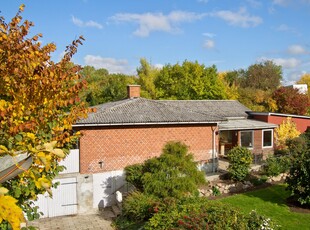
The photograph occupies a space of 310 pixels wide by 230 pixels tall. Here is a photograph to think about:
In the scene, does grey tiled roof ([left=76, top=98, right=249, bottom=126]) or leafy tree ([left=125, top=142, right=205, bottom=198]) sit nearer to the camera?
leafy tree ([left=125, top=142, right=205, bottom=198])

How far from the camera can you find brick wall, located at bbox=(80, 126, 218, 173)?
A: 63.5 ft

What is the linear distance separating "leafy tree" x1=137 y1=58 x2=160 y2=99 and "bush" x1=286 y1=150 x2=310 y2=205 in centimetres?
3189

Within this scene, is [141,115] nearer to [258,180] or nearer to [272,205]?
[258,180]

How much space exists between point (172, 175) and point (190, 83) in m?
33.4

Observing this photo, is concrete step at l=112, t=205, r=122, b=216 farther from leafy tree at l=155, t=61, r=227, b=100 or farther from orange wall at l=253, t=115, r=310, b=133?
leafy tree at l=155, t=61, r=227, b=100

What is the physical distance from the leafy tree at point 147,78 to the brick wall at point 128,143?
2411 cm

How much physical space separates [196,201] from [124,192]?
25.3 feet

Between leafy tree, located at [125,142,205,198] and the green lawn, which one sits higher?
leafy tree, located at [125,142,205,198]

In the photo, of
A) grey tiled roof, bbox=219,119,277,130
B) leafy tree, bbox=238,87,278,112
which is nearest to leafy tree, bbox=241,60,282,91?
leafy tree, bbox=238,87,278,112

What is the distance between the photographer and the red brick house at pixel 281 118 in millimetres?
29828

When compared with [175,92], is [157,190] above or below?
below

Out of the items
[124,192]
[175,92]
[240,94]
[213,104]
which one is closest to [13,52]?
[124,192]

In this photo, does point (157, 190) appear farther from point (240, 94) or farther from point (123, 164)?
point (240, 94)

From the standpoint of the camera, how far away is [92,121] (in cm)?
1886
